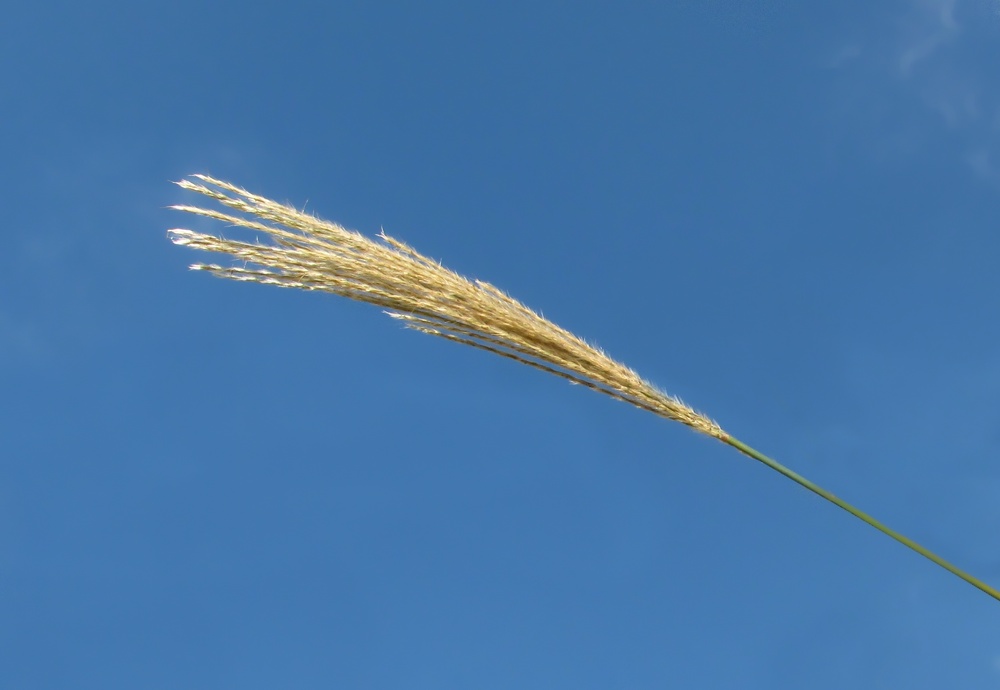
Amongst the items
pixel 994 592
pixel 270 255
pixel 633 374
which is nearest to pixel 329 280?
pixel 270 255

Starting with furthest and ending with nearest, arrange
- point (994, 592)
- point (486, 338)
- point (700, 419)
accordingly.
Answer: point (486, 338) < point (700, 419) < point (994, 592)

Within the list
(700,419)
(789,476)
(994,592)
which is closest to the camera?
(994,592)

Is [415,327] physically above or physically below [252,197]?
below

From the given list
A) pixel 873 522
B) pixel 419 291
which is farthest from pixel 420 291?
pixel 873 522

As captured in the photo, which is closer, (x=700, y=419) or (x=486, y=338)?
(x=700, y=419)

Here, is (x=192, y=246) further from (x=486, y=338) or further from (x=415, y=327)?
(x=486, y=338)

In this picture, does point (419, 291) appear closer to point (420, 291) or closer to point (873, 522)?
point (420, 291)

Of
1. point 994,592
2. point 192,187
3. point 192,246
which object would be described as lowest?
point 994,592

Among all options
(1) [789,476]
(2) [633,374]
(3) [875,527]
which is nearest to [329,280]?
(2) [633,374]

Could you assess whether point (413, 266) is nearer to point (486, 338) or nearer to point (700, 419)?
point (486, 338)
